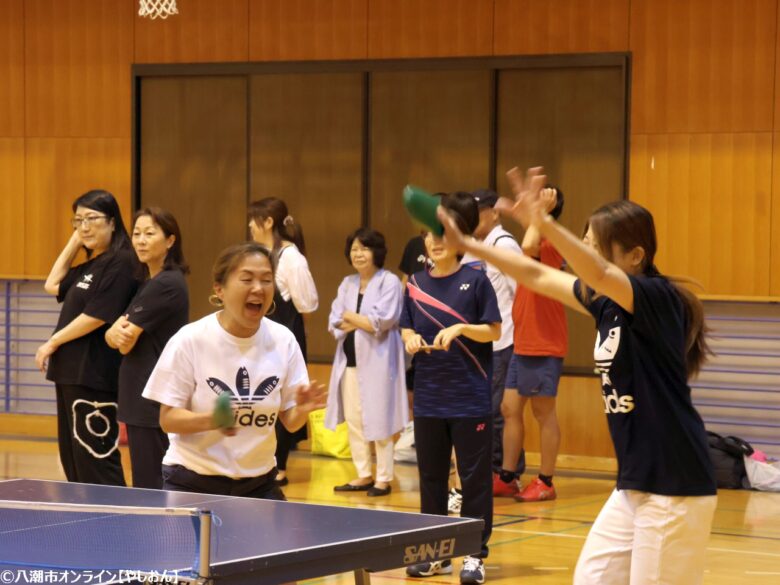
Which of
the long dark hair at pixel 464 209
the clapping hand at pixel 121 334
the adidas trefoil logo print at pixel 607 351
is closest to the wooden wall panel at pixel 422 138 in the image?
the long dark hair at pixel 464 209

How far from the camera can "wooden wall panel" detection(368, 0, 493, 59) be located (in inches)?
427

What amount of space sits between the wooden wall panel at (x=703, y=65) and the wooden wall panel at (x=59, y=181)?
15.5 ft

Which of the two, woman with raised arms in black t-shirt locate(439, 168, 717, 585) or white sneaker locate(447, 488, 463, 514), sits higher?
woman with raised arms in black t-shirt locate(439, 168, 717, 585)

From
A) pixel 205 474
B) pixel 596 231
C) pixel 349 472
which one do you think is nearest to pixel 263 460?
pixel 205 474

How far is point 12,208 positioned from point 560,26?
537cm

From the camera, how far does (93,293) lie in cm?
661

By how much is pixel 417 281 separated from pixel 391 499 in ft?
7.92

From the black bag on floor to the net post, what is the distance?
6911mm

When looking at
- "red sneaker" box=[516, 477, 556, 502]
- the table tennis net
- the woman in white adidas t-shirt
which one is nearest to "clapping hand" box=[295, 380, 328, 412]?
the woman in white adidas t-shirt

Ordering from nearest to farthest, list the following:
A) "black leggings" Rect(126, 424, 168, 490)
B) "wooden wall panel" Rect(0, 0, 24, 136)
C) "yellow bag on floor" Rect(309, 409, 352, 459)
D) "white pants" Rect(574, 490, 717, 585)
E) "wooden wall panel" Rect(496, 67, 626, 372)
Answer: "white pants" Rect(574, 490, 717, 585)
"black leggings" Rect(126, 424, 168, 490)
"wooden wall panel" Rect(496, 67, 626, 372)
"yellow bag on floor" Rect(309, 409, 352, 459)
"wooden wall panel" Rect(0, 0, 24, 136)

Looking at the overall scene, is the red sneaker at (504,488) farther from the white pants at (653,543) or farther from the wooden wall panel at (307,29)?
the white pants at (653,543)

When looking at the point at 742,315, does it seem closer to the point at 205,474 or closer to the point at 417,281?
the point at 417,281

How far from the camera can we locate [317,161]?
11531 mm

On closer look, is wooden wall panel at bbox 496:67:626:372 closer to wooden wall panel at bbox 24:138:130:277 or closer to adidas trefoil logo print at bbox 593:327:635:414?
wooden wall panel at bbox 24:138:130:277
